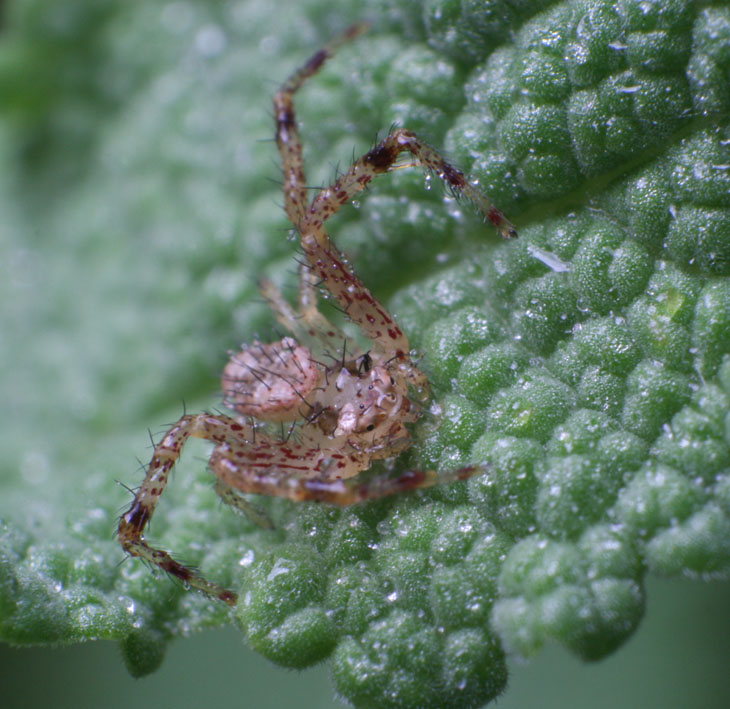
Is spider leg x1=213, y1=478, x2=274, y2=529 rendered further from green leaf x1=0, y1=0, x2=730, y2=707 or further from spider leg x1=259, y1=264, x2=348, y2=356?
spider leg x1=259, y1=264, x2=348, y2=356

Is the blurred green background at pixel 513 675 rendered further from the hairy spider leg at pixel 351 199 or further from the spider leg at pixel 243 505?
the hairy spider leg at pixel 351 199

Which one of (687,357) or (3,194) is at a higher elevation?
(3,194)

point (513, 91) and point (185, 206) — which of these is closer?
point (513, 91)

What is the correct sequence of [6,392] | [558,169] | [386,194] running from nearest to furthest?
[558,169] < [386,194] < [6,392]

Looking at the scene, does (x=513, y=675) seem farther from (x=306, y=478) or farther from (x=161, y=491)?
(x=161, y=491)

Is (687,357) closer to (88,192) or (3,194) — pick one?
(88,192)

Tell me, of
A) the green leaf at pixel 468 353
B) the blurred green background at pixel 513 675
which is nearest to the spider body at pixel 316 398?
the green leaf at pixel 468 353

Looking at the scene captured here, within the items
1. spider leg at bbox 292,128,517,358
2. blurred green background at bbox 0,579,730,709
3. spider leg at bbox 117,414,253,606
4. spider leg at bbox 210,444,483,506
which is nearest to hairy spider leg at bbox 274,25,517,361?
spider leg at bbox 292,128,517,358

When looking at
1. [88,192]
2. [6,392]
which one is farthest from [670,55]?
[6,392]
